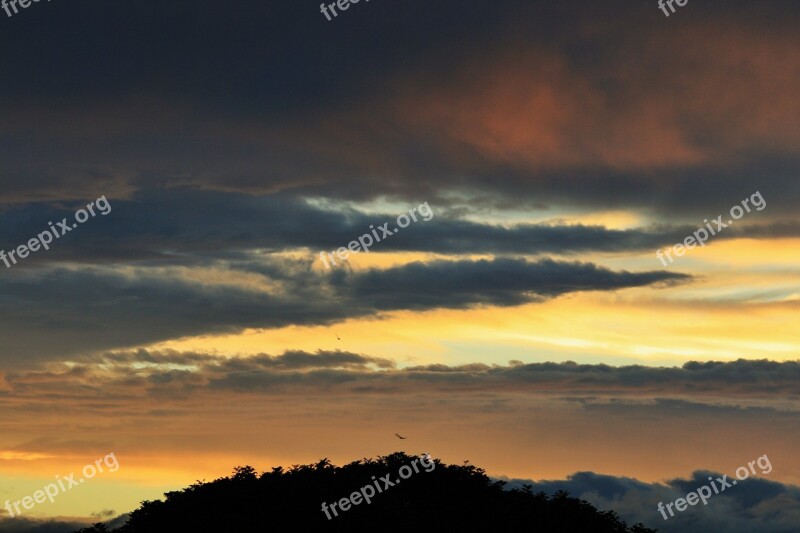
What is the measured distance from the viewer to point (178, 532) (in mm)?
71500

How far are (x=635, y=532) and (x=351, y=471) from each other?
1793cm

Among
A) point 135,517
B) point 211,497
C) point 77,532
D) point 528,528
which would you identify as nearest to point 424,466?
point 528,528

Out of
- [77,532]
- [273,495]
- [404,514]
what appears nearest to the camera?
[404,514]

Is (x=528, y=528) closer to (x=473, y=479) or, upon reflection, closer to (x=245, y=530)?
(x=473, y=479)

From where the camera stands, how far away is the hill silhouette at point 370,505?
67.8 metres

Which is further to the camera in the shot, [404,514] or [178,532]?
[178,532]

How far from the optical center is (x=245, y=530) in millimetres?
69000

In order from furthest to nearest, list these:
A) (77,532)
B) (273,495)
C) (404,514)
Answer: (77,532) < (273,495) < (404,514)

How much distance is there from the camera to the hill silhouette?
2670 inches

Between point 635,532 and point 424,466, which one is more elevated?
point 424,466

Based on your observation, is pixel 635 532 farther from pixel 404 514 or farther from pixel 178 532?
pixel 178 532

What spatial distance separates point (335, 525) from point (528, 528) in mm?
11246

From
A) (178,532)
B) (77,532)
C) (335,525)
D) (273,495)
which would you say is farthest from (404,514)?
(77,532)

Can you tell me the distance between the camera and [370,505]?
224 feet
